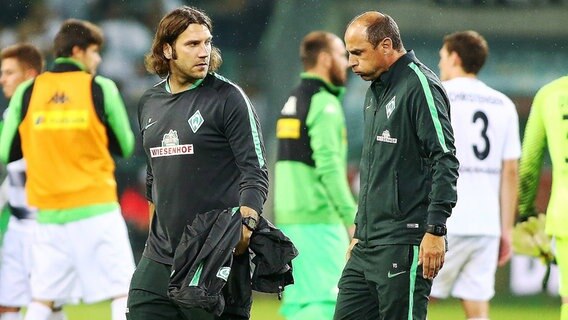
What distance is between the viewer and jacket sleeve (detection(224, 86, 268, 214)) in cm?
581

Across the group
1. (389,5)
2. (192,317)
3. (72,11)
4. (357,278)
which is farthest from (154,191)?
(72,11)

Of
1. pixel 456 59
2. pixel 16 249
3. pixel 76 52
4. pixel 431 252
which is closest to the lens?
pixel 431 252

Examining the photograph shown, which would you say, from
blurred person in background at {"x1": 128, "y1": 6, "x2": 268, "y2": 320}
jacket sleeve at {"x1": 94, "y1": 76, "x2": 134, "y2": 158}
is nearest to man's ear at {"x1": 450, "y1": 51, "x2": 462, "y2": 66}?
jacket sleeve at {"x1": 94, "y1": 76, "x2": 134, "y2": 158}

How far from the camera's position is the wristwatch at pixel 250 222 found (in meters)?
5.78

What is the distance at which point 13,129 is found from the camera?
9289 mm

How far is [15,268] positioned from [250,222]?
172 inches

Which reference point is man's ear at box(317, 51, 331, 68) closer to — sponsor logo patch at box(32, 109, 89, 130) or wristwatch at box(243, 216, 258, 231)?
sponsor logo patch at box(32, 109, 89, 130)

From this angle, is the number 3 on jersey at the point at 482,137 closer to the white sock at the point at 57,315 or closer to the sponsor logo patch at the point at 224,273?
A: the white sock at the point at 57,315

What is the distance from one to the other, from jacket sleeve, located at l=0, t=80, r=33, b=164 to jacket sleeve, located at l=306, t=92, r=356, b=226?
6.42 ft

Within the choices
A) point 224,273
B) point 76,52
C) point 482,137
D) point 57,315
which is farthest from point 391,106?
point 57,315

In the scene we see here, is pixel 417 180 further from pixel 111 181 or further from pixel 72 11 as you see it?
pixel 72 11

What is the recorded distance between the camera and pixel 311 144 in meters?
9.30

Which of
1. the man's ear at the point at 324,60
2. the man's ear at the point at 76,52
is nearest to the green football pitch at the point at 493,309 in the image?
the man's ear at the point at 324,60

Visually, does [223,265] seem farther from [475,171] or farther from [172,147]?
[475,171]
